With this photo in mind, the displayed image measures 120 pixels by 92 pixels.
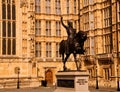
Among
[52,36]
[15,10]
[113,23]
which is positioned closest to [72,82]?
[113,23]

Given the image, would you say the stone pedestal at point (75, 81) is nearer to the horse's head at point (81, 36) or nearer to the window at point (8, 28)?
the horse's head at point (81, 36)

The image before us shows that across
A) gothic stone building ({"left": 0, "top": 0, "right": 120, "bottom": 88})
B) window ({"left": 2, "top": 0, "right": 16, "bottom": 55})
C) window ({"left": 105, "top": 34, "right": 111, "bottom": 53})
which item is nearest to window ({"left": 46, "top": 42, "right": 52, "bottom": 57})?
gothic stone building ({"left": 0, "top": 0, "right": 120, "bottom": 88})

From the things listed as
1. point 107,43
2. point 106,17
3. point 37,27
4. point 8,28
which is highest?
point 106,17

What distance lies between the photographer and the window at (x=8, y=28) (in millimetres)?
53969

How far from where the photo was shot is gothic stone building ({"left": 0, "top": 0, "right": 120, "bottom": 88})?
53250mm

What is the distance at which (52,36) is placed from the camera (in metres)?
62.1

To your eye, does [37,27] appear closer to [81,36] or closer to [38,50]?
[38,50]

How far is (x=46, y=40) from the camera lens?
202 feet

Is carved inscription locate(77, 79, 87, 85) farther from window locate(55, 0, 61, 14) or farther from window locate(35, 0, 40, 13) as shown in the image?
window locate(55, 0, 61, 14)

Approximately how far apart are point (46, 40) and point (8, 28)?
30.0ft

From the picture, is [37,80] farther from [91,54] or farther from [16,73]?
[91,54]

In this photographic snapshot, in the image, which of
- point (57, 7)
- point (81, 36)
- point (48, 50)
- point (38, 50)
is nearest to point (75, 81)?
point (81, 36)

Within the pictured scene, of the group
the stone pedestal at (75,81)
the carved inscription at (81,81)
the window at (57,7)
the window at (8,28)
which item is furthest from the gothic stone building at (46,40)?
the carved inscription at (81,81)

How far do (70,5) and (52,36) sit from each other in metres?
6.23
